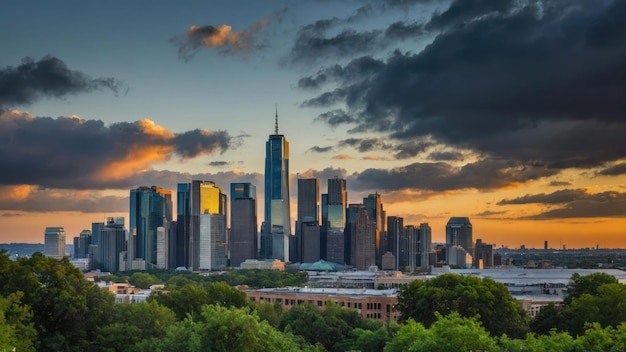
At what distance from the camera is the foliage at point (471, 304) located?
70188 mm

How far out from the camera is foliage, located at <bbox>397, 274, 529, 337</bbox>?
230 ft

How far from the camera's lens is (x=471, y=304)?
71.2 m

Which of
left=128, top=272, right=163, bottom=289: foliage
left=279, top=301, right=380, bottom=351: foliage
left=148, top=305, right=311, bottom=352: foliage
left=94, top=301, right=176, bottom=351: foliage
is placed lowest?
left=128, top=272, right=163, bottom=289: foliage

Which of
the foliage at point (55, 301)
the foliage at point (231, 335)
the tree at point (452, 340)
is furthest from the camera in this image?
the foliage at point (55, 301)

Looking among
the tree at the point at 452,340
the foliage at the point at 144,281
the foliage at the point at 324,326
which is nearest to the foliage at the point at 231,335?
the tree at the point at 452,340

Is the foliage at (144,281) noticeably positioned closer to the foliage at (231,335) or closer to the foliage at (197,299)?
the foliage at (197,299)

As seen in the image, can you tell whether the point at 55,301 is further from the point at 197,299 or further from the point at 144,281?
the point at 144,281

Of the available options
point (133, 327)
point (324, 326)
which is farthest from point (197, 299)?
point (133, 327)

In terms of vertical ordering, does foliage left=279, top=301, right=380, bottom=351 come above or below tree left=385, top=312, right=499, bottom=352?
below

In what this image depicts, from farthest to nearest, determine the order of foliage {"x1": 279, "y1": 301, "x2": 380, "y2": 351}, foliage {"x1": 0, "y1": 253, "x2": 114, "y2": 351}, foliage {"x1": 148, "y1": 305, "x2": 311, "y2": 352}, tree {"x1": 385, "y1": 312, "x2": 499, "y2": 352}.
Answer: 1. foliage {"x1": 279, "y1": 301, "x2": 380, "y2": 351}
2. foliage {"x1": 0, "y1": 253, "x2": 114, "y2": 351}
3. tree {"x1": 385, "y1": 312, "x2": 499, "y2": 352}
4. foliage {"x1": 148, "y1": 305, "x2": 311, "y2": 352}

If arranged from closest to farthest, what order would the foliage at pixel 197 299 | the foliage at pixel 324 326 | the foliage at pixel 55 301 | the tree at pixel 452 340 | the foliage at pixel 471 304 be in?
the tree at pixel 452 340 < the foliage at pixel 55 301 < the foliage at pixel 471 304 < the foliage at pixel 324 326 < the foliage at pixel 197 299

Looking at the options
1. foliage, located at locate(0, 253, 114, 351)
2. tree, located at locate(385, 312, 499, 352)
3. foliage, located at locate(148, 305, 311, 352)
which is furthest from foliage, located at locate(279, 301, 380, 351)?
foliage, located at locate(148, 305, 311, 352)

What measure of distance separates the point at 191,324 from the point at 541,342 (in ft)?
70.0

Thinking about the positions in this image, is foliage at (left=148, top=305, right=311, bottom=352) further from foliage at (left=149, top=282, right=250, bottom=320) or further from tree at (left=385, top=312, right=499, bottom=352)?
foliage at (left=149, top=282, right=250, bottom=320)
